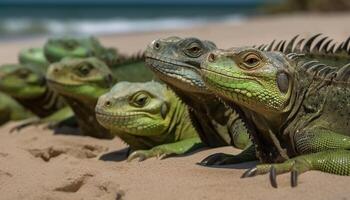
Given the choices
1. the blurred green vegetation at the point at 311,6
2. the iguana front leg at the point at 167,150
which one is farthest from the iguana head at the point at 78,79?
the blurred green vegetation at the point at 311,6

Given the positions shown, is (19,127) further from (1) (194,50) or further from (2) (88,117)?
(1) (194,50)

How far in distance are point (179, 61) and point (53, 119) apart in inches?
142

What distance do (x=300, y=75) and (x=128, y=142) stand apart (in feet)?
6.96

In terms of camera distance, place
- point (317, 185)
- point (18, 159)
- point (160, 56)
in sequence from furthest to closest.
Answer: point (18, 159) < point (160, 56) < point (317, 185)

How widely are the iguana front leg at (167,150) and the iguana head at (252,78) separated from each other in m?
1.39

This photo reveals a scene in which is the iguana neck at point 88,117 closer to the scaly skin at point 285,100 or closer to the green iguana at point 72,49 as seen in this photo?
the green iguana at point 72,49

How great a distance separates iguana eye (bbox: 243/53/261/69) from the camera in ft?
19.0

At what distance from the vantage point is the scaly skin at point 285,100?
5.71 m

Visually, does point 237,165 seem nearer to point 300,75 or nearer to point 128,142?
point 300,75

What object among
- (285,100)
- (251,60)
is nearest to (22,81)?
(251,60)

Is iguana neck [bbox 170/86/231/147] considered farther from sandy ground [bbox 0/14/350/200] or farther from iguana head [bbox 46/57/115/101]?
iguana head [bbox 46/57/115/101]

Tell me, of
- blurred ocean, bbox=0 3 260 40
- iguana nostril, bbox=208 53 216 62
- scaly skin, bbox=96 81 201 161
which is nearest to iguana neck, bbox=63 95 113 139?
scaly skin, bbox=96 81 201 161

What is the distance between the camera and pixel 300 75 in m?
5.92

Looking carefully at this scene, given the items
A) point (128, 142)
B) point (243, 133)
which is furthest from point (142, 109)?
point (243, 133)
